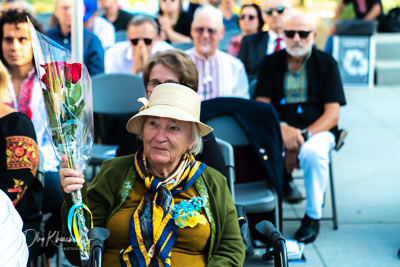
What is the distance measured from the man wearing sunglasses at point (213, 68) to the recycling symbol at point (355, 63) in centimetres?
545

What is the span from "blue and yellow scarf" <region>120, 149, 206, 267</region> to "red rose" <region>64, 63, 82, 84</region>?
24.0 inches

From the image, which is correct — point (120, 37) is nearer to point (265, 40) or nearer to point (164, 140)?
point (265, 40)

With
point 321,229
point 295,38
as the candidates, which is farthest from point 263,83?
point 321,229

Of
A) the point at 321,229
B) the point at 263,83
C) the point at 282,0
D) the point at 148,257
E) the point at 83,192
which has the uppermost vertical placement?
the point at 282,0

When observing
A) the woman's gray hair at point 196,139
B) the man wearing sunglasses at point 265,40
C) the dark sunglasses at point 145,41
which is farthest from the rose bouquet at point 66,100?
the man wearing sunglasses at point 265,40

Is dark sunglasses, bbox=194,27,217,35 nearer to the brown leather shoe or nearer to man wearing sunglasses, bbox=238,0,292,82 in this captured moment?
Result: man wearing sunglasses, bbox=238,0,292,82

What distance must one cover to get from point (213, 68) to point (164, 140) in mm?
2881

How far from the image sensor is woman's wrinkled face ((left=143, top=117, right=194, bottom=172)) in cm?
287

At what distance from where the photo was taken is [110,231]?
9.33ft

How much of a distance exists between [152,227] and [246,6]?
552 centimetres

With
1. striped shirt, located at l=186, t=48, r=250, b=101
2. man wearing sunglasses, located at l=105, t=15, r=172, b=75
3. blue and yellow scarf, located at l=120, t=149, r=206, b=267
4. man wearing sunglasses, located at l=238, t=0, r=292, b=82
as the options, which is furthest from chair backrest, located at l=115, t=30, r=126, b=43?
blue and yellow scarf, located at l=120, t=149, r=206, b=267

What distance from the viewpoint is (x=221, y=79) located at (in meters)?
5.59

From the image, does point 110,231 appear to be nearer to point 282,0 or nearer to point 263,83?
point 263,83

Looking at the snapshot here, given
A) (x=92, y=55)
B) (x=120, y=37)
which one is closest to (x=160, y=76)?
(x=92, y=55)
